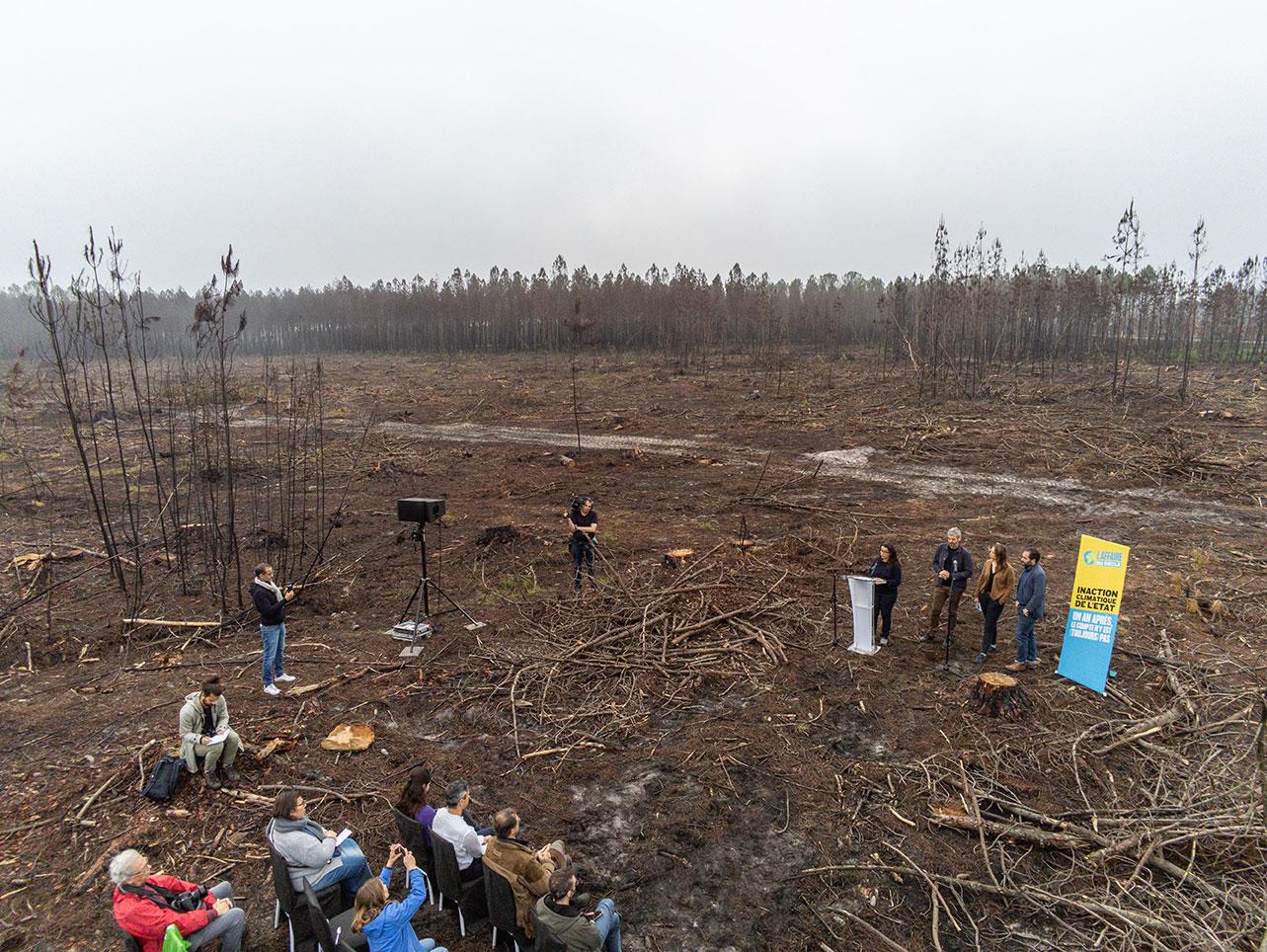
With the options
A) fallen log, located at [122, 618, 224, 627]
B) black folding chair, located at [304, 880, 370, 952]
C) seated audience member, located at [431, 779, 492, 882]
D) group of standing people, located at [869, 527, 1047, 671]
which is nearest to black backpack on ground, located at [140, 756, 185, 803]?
black folding chair, located at [304, 880, 370, 952]

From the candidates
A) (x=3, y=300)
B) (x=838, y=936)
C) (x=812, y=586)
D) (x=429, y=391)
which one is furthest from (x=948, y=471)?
(x=3, y=300)

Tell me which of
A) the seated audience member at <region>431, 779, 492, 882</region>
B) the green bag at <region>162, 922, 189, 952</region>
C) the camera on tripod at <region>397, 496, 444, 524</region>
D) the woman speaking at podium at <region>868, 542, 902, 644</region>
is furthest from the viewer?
the camera on tripod at <region>397, 496, 444, 524</region>

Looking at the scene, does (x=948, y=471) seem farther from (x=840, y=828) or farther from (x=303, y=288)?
(x=303, y=288)

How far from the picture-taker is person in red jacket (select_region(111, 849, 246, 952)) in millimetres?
3697

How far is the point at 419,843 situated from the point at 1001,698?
552 cm

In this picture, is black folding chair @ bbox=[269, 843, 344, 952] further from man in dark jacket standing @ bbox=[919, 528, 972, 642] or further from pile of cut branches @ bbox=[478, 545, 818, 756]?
man in dark jacket standing @ bbox=[919, 528, 972, 642]

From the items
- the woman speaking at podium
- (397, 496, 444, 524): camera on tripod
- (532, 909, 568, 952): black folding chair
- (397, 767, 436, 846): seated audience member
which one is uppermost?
(397, 496, 444, 524): camera on tripod

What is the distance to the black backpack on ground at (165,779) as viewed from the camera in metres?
5.38

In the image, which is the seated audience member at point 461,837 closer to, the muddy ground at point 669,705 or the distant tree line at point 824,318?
the muddy ground at point 669,705

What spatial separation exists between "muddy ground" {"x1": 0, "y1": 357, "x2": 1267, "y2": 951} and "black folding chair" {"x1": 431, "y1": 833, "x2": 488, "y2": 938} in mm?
180

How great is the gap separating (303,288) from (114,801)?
114000 millimetres

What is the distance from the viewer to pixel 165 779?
214 inches

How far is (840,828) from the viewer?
5258 mm

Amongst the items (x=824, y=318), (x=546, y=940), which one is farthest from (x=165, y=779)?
(x=824, y=318)
